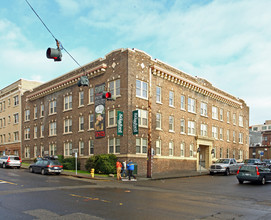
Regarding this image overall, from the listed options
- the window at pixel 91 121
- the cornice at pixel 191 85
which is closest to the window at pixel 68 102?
the window at pixel 91 121

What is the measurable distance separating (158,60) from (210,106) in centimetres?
1382

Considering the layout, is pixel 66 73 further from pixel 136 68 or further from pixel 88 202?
pixel 88 202

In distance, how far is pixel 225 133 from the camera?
45906 mm

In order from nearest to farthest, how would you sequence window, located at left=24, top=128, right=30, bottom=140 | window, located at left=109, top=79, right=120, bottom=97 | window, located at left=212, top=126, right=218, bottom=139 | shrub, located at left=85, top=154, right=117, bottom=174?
shrub, located at left=85, top=154, right=117, bottom=174 → window, located at left=109, top=79, right=120, bottom=97 → window, located at left=212, top=126, right=218, bottom=139 → window, located at left=24, top=128, right=30, bottom=140

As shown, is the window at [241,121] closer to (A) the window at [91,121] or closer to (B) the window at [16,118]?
(A) the window at [91,121]

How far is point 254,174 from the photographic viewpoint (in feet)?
74.5

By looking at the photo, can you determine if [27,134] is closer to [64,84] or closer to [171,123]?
[64,84]

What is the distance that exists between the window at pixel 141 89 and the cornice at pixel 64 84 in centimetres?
436

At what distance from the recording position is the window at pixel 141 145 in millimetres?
29083

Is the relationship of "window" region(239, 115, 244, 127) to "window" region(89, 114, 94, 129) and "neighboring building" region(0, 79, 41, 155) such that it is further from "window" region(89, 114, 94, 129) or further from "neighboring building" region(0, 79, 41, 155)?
"neighboring building" region(0, 79, 41, 155)

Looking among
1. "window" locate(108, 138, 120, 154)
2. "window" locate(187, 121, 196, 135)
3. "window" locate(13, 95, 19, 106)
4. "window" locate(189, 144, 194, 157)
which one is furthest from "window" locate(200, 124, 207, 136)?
"window" locate(13, 95, 19, 106)

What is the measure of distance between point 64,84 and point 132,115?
13229 millimetres

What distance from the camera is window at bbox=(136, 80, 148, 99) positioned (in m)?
30.0

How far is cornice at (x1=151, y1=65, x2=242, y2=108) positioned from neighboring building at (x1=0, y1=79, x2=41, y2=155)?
91.0 ft
